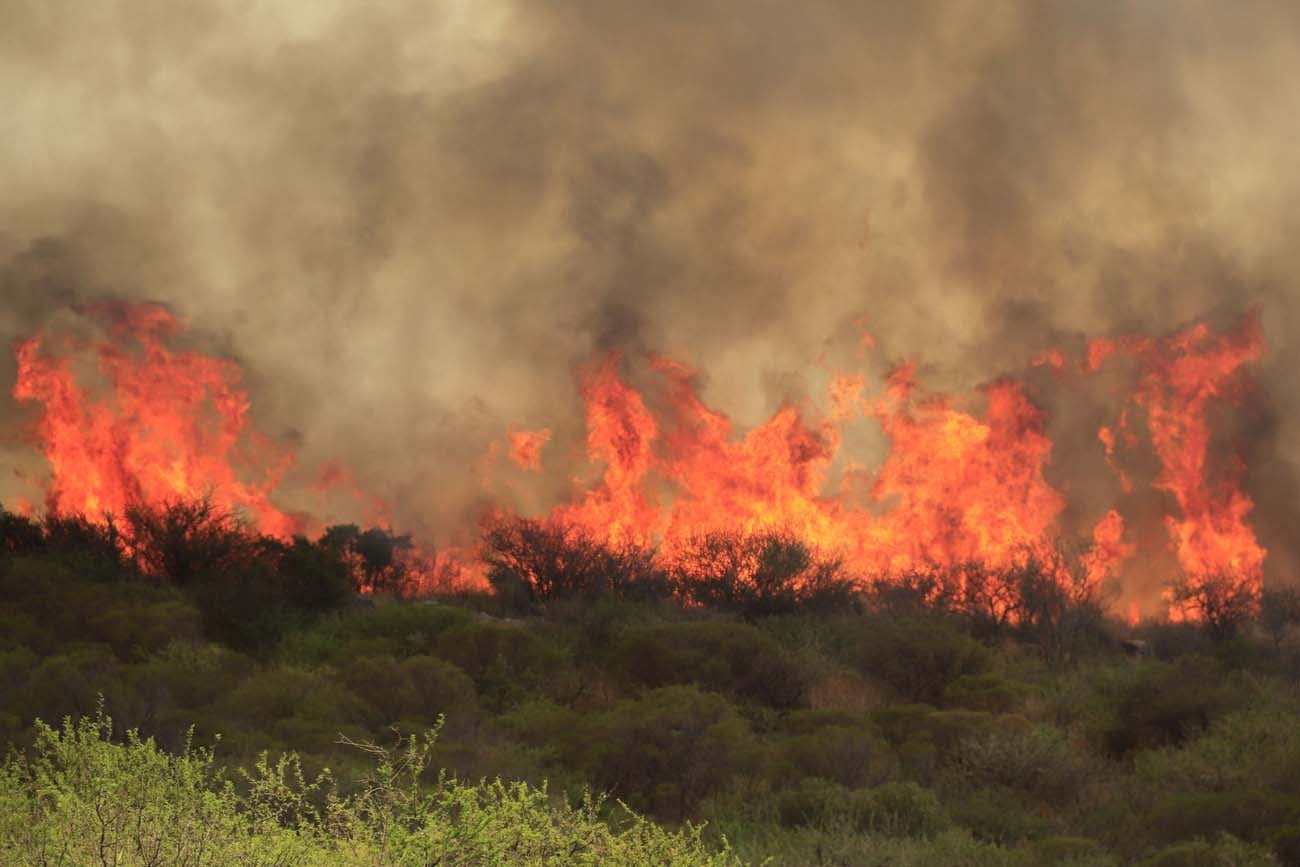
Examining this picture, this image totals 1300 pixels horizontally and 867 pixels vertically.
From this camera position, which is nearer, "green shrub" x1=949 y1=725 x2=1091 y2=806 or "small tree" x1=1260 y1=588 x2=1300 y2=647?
"green shrub" x1=949 y1=725 x2=1091 y2=806

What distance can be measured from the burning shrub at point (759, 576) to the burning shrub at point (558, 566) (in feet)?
3.63

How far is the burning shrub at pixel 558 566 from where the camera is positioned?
34.4 metres

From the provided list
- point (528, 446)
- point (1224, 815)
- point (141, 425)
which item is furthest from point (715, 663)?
point (141, 425)

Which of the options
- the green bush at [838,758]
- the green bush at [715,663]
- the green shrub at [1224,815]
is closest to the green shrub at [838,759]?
the green bush at [838,758]

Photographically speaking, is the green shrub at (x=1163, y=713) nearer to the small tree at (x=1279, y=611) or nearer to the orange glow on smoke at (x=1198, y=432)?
the small tree at (x=1279, y=611)

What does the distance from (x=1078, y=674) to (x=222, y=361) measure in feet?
100

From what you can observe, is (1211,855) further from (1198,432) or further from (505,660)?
(1198,432)

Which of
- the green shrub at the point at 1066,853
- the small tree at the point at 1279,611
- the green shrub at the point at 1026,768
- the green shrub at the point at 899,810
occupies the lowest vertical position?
the green shrub at the point at 1066,853

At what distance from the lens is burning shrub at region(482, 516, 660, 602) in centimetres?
3438

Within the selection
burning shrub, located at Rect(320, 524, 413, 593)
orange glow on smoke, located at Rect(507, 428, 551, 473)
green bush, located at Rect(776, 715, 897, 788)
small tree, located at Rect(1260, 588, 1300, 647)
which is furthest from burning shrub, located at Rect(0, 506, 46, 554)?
small tree, located at Rect(1260, 588, 1300, 647)

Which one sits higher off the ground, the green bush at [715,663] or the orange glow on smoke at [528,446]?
the orange glow on smoke at [528,446]

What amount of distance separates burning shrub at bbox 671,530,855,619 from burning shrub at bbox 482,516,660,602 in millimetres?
Result: 1106

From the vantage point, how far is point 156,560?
32250mm

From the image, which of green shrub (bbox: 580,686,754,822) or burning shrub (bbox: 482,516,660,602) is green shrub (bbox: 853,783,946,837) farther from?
burning shrub (bbox: 482,516,660,602)
